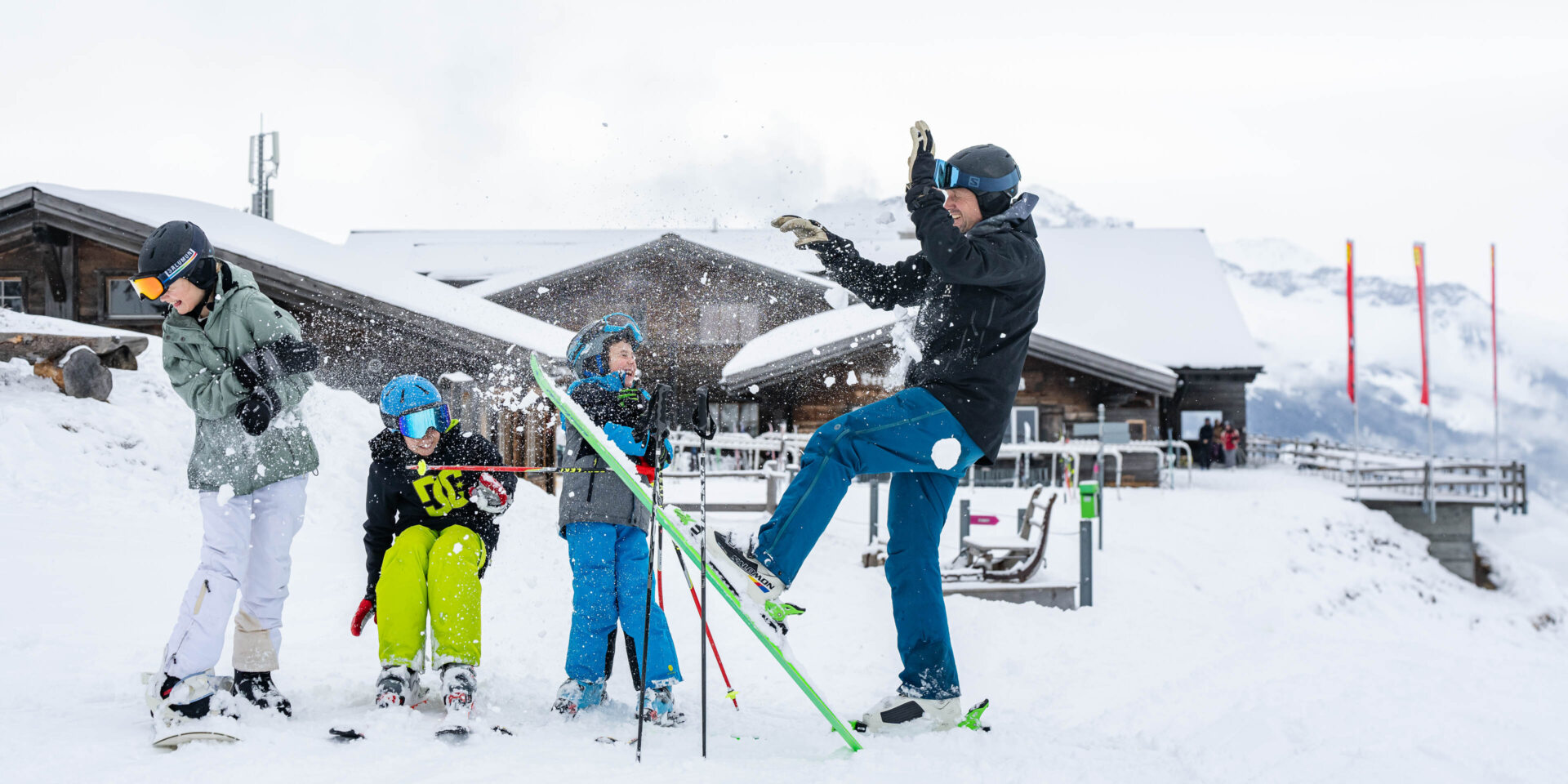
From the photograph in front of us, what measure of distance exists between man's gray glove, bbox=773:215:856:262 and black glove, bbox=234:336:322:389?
5.85 feet

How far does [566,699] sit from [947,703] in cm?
145

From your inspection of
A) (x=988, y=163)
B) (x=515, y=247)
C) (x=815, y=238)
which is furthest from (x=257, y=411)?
(x=515, y=247)

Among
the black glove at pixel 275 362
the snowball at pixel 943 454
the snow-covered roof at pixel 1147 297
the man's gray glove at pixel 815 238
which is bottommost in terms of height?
the snowball at pixel 943 454

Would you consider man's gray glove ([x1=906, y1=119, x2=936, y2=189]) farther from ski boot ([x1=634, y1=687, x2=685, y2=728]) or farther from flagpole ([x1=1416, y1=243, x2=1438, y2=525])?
flagpole ([x1=1416, y1=243, x2=1438, y2=525])

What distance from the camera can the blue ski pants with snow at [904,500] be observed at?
301 centimetres

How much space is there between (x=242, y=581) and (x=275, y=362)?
0.80 m

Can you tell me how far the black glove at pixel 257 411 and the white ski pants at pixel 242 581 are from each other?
0.27 m

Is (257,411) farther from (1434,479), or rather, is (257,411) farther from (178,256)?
(1434,479)

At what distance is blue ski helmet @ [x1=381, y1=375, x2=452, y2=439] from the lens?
11.5 feet

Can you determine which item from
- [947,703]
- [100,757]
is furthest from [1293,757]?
[100,757]

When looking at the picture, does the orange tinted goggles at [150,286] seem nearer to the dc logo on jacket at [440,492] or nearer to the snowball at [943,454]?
the dc logo on jacket at [440,492]

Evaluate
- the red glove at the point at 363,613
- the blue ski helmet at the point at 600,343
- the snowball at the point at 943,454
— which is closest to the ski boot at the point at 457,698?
the red glove at the point at 363,613

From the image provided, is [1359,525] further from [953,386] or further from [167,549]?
[167,549]

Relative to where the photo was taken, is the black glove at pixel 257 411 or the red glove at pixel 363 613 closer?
the black glove at pixel 257 411
